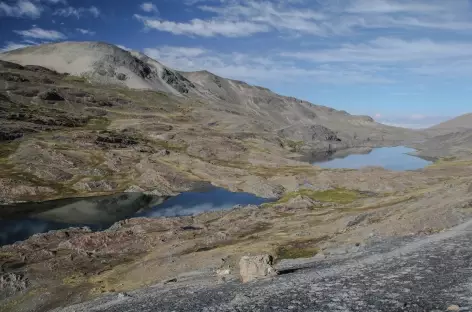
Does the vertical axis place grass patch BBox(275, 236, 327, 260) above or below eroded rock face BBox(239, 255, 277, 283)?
below

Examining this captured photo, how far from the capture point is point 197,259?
5972 centimetres

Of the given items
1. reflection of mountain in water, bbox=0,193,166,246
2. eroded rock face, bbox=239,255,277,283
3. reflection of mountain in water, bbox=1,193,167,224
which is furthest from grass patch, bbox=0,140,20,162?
eroded rock face, bbox=239,255,277,283

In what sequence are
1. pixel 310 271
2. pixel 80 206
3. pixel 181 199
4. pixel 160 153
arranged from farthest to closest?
pixel 160 153
pixel 181 199
pixel 80 206
pixel 310 271

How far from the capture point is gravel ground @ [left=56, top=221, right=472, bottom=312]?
24.1m

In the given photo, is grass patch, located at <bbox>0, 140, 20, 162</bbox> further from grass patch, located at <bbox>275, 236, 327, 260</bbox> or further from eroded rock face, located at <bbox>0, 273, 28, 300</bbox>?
grass patch, located at <bbox>275, 236, 327, 260</bbox>

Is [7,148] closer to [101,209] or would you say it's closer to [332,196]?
[101,209]

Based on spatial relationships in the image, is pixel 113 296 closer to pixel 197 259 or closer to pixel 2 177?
pixel 197 259

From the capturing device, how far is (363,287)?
90.2ft

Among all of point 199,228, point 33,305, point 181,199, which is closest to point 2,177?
point 181,199

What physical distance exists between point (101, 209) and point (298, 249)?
266 ft

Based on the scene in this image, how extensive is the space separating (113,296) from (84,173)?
119 meters

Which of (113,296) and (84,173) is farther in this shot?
(84,173)

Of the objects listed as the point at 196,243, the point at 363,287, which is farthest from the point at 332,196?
the point at 363,287

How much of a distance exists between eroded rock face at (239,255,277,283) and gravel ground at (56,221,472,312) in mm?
1150
